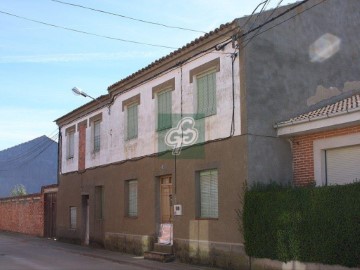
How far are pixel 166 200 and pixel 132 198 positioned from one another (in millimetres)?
2451

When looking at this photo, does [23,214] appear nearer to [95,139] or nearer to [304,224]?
[95,139]

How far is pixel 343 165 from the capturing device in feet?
41.6

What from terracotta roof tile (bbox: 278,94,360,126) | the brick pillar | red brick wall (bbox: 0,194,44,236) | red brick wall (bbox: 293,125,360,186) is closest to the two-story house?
red brick wall (bbox: 293,125,360,186)

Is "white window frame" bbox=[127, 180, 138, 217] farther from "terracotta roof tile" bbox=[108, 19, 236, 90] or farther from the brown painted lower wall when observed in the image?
"terracotta roof tile" bbox=[108, 19, 236, 90]

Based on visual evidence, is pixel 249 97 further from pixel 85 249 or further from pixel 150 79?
pixel 85 249

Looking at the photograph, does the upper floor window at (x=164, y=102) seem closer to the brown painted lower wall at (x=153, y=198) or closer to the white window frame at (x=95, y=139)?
the brown painted lower wall at (x=153, y=198)

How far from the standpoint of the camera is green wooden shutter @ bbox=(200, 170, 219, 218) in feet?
47.6

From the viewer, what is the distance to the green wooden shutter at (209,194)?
1452 cm

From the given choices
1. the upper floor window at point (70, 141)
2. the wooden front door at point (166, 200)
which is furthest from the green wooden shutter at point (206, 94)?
the upper floor window at point (70, 141)

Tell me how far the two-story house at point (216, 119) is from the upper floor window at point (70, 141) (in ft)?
17.9

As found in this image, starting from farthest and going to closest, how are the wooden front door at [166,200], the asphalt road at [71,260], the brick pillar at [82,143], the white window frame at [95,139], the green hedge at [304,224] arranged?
the brick pillar at [82,143] < the white window frame at [95,139] < the wooden front door at [166,200] < the asphalt road at [71,260] < the green hedge at [304,224]

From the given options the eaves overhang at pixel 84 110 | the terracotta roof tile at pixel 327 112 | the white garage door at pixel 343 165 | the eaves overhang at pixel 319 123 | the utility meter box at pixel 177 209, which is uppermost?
the eaves overhang at pixel 84 110

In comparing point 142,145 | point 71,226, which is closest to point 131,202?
point 142,145

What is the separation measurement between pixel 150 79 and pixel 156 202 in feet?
13.9
